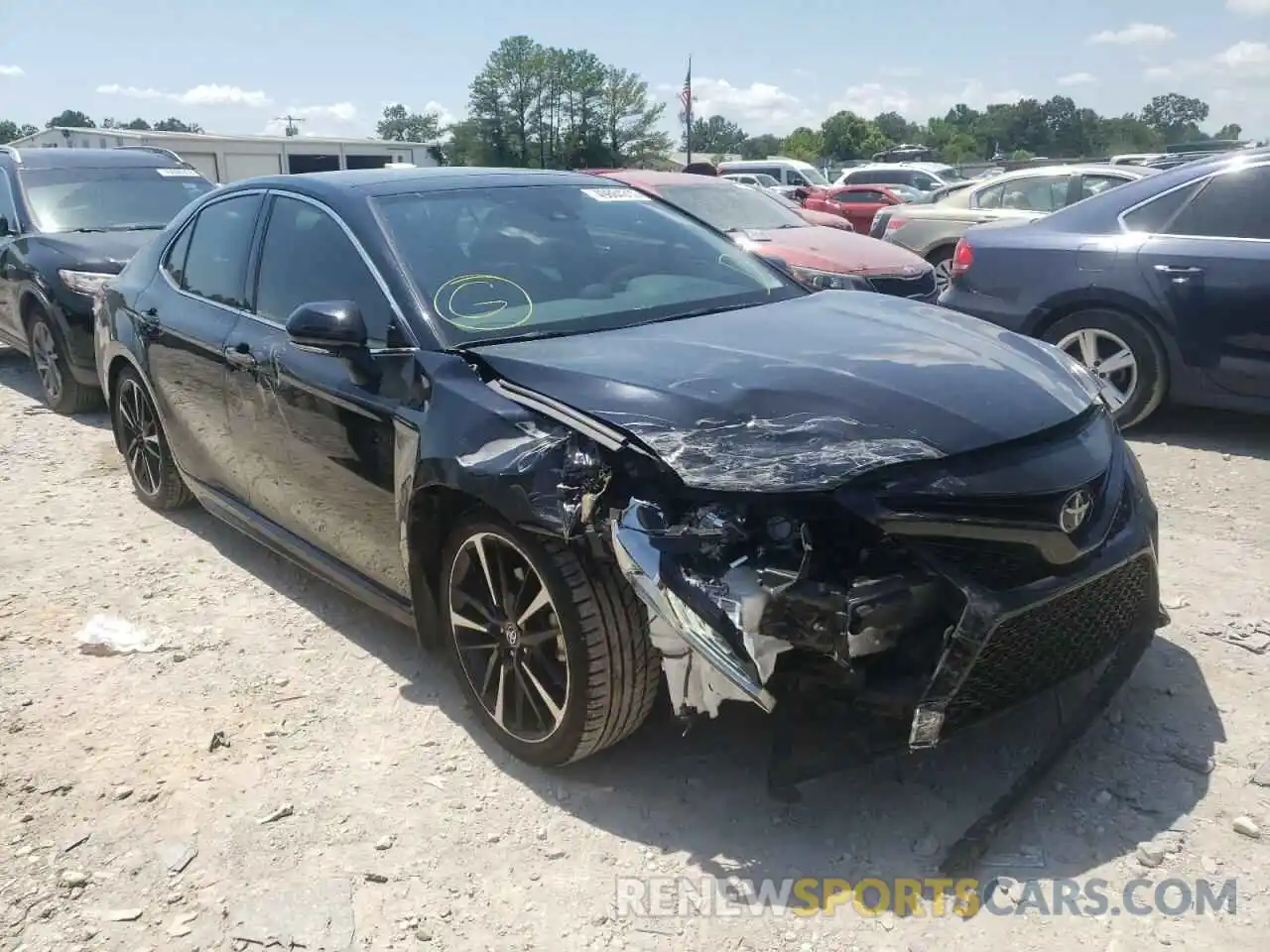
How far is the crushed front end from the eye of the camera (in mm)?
2398

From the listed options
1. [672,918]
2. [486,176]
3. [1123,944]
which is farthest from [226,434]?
[1123,944]

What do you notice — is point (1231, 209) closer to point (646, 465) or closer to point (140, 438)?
point (646, 465)

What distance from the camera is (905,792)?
2.88 m

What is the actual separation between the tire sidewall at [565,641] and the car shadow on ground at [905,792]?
99 millimetres

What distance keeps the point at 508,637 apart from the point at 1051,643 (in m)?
1.44

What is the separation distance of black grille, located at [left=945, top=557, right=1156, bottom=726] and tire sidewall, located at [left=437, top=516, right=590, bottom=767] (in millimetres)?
917

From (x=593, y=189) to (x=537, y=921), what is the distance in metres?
2.75

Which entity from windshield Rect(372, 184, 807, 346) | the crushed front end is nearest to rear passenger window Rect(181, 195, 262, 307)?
windshield Rect(372, 184, 807, 346)

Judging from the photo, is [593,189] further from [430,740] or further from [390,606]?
[430,740]

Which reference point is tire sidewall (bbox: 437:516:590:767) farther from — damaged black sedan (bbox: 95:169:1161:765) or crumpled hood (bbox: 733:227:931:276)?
crumpled hood (bbox: 733:227:931:276)

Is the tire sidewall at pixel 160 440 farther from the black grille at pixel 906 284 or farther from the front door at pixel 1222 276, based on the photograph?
the front door at pixel 1222 276

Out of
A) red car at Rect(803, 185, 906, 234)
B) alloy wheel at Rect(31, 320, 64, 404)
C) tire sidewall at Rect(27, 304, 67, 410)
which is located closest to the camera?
tire sidewall at Rect(27, 304, 67, 410)

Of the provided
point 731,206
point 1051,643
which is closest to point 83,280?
point 731,206

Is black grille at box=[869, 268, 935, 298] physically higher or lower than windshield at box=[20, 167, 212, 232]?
lower
